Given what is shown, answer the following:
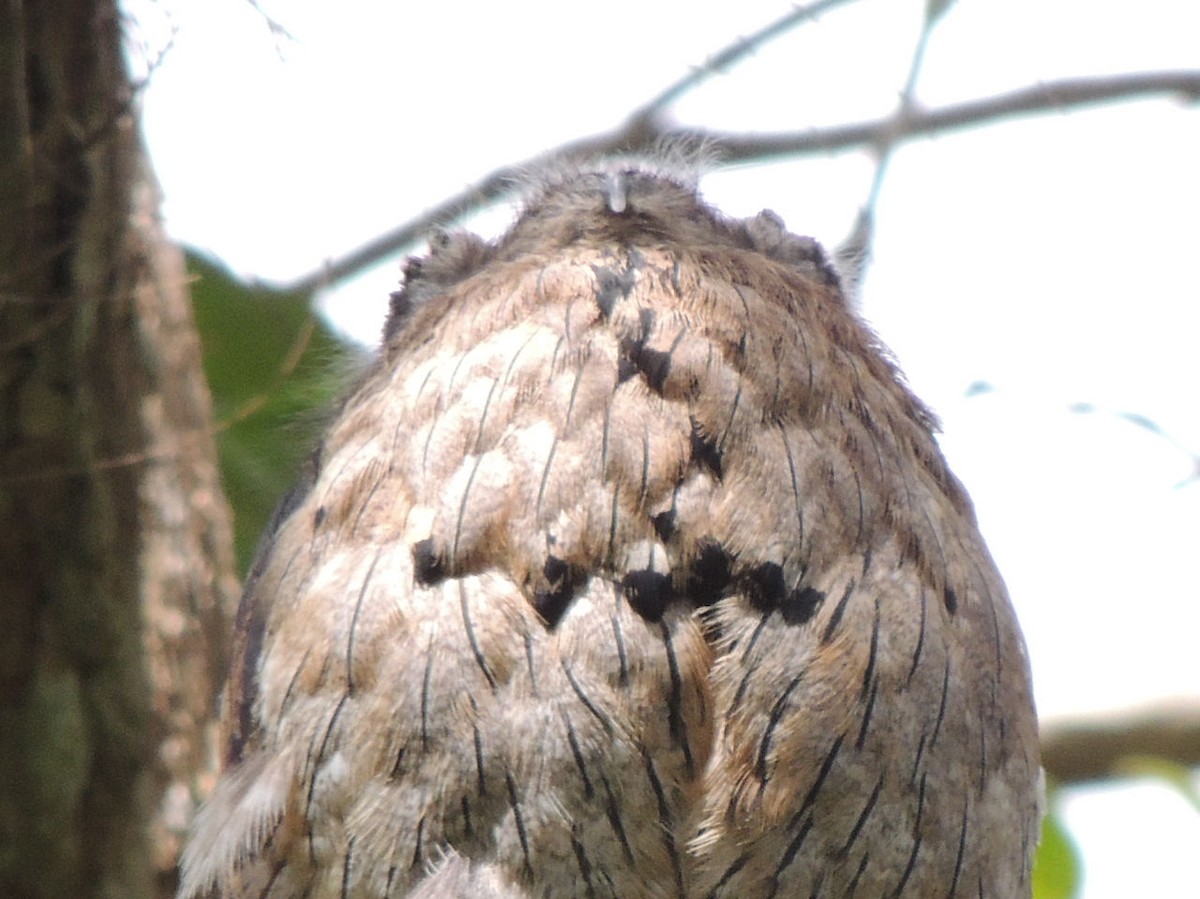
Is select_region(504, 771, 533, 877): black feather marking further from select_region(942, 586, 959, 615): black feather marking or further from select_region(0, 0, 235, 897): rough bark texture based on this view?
select_region(0, 0, 235, 897): rough bark texture

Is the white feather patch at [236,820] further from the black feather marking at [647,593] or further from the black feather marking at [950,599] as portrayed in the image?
the black feather marking at [950,599]

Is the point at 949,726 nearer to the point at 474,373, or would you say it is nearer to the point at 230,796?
the point at 474,373

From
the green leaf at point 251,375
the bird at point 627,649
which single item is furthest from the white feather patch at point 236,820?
the green leaf at point 251,375

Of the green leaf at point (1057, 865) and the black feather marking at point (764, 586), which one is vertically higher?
the green leaf at point (1057, 865)

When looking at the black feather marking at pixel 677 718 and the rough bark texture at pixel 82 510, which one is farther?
the rough bark texture at pixel 82 510

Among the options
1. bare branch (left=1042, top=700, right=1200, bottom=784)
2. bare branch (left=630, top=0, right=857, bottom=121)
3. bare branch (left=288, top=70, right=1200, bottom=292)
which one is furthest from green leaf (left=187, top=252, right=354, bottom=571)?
bare branch (left=1042, top=700, right=1200, bottom=784)
